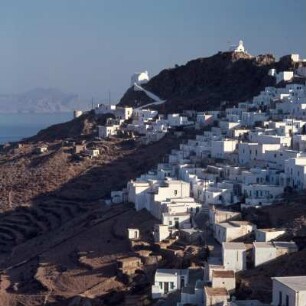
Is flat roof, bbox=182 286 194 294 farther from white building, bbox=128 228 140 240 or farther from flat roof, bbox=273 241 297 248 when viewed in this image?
white building, bbox=128 228 140 240

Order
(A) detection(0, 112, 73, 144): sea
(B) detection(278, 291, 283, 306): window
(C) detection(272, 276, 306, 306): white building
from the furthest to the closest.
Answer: (A) detection(0, 112, 73, 144): sea, (B) detection(278, 291, 283, 306): window, (C) detection(272, 276, 306, 306): white building

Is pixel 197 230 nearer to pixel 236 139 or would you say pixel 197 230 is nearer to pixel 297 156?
pixel 297 156

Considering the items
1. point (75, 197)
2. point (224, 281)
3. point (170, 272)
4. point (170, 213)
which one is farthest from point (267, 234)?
point (75, 197)

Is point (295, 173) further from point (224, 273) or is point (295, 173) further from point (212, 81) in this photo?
point (212, 81)

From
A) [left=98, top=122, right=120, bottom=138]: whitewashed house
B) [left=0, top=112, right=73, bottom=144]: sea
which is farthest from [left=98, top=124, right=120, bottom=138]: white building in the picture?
[left=0, top=112, right=73, bottom=144]: sea

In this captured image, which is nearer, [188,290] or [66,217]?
[188,290]
